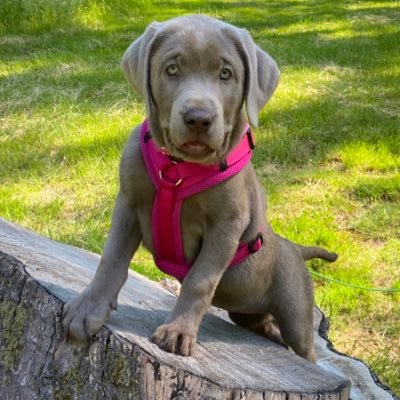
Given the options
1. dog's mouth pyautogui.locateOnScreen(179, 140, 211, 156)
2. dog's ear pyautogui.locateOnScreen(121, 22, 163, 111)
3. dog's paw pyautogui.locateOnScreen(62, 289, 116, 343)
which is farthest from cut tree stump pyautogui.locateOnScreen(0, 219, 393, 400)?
dog's ear pyautogui.locateOnScreen(121, 22, 163, 111)

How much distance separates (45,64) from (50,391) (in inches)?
284

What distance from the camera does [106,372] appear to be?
260 cm

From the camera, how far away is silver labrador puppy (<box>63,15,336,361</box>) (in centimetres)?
270

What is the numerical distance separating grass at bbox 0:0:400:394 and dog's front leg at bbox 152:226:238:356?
5.14ft

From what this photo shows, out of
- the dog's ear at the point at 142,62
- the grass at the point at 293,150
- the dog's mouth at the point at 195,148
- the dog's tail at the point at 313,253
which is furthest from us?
the grass at the point at 293,150

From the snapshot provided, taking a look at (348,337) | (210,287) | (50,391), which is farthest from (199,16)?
(348,337)

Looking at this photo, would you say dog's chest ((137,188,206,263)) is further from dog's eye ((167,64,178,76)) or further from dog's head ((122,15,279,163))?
dog's eye ((167,64,178,76))

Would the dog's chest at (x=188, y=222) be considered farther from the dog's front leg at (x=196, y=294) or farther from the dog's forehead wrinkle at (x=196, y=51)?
the dog's forehead wrinkle at (x=196, y=51)

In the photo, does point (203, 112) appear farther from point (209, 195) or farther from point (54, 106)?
point (54, 106)

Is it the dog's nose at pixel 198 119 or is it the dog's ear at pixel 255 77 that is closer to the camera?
the dog's nose at pixel 198 119

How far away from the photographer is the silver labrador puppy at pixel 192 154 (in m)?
2.70

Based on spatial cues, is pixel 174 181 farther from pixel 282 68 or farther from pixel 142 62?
pixel 282 68

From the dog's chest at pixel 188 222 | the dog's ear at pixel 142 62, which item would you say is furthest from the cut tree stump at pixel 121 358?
the dog's ear at pixel 142 62

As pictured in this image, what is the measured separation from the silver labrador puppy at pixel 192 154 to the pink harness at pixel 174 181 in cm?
3
